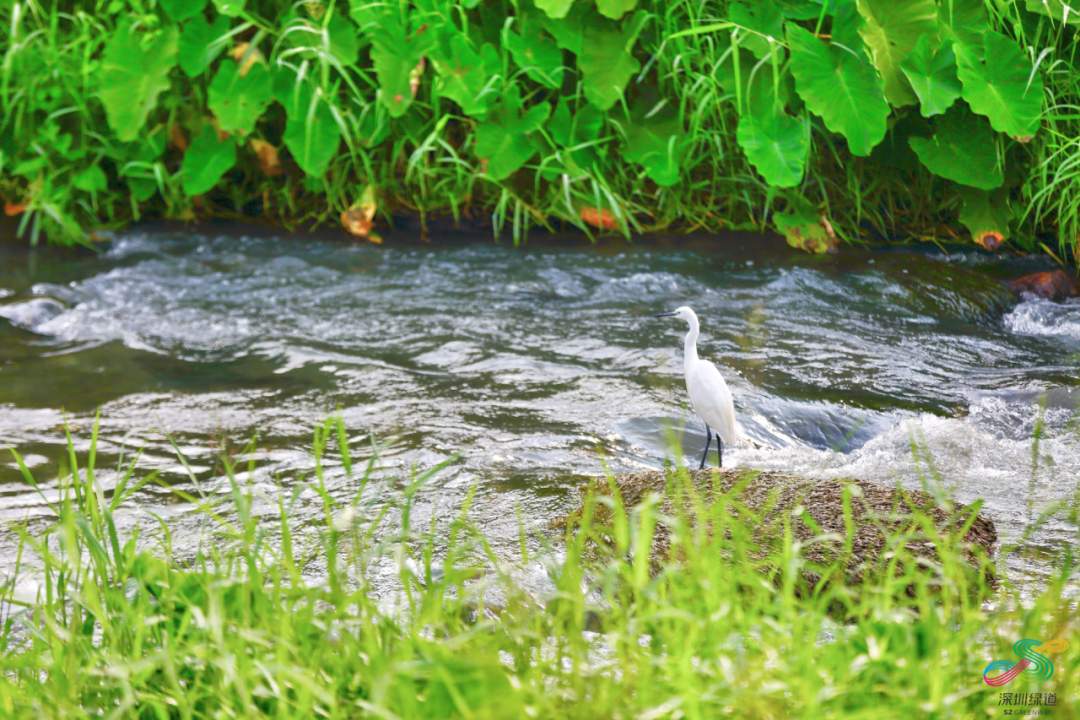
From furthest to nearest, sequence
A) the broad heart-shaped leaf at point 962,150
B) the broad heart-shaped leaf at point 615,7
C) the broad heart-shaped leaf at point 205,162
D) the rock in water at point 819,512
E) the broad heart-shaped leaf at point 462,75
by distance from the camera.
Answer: the broad heart-shaped leaf at point 205,162 < the broad heart-shaped leaf at point 462,75 < the broad heart-shaped leaf at point 615,7 < the broad heart-shaped leaf at point 962,150 < the rock in water at point 819,512

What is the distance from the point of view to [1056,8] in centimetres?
397

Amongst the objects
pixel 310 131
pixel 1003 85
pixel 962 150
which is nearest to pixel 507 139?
pixel 310 131

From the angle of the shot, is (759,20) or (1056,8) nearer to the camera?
(1056,8)

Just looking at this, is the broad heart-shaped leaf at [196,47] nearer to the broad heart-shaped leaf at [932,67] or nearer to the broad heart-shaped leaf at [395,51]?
the broad heart-shaped leaf at [395,51]

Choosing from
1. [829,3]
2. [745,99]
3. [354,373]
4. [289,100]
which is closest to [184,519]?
[354,373]

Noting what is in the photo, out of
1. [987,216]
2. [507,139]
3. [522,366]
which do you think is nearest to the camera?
[522,366]

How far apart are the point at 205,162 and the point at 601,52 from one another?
238cm

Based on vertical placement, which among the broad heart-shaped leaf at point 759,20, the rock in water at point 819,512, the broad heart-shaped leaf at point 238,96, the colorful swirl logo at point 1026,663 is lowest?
the rock in water at point 819,512

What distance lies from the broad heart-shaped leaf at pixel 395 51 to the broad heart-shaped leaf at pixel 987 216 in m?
2.94

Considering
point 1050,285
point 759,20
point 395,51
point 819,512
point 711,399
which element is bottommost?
point 819,512

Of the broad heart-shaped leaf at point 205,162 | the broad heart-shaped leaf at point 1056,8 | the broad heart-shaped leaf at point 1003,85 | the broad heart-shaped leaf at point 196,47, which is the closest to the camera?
the broad heart-shaped leaf at point 1003,85

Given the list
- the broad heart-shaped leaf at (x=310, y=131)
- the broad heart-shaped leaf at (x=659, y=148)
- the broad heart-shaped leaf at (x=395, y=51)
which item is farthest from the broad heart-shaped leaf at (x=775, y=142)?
the broad heart-shaped leaf at (x=310, y=131)

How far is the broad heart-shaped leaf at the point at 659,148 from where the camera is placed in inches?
176

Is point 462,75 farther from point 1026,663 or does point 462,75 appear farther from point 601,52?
point 1026,663
